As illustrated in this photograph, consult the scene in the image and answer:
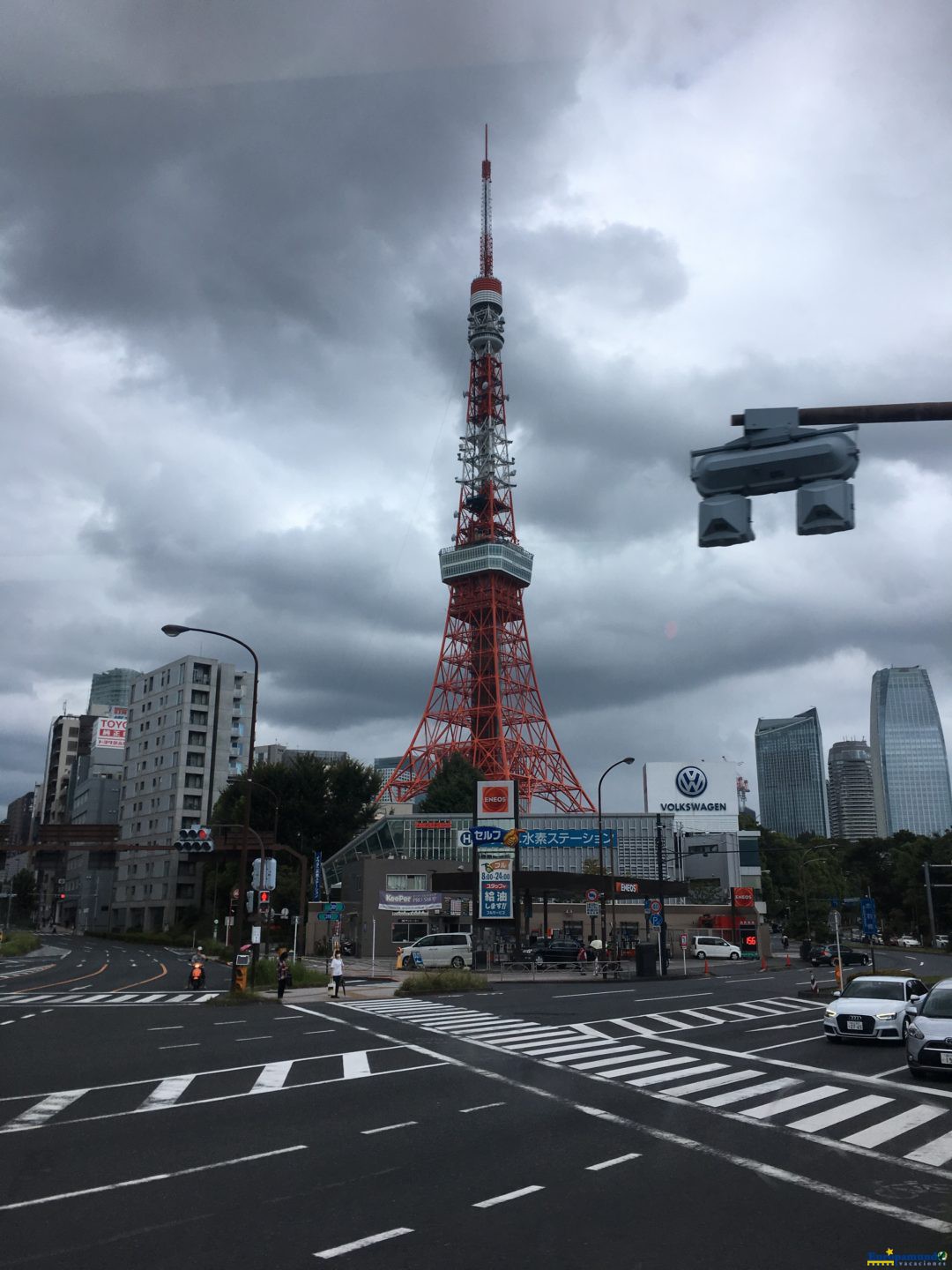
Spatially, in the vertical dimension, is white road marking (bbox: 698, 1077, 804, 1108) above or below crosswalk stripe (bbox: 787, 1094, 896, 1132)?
below

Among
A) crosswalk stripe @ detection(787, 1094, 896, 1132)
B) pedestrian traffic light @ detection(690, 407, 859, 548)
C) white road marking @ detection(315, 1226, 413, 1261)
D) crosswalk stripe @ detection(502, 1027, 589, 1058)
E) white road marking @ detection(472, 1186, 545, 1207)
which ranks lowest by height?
crosswalk stripe @ detection(502, 1027, 589, 1058)

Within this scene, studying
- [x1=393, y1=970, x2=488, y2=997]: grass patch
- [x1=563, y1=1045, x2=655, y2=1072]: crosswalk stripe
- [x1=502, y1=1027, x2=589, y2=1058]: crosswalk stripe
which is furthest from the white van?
[x1=563, y1=1045, x2=655, y2=1072]: crosswalk stripe

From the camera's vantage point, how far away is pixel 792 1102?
13500mm

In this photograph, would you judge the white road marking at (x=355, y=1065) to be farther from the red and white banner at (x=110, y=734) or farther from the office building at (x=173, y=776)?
the red and white banner at (x=110, y=734)

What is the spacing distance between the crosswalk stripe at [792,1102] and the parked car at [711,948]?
48.4 metres

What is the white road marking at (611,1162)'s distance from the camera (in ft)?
32.3

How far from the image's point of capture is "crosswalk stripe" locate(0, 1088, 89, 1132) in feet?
38.8

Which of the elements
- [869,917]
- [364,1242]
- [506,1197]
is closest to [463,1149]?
[506,1197]

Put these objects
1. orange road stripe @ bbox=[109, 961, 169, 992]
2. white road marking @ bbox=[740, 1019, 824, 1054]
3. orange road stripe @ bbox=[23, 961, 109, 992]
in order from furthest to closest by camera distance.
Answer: orange road stripe @ bbox=[109, 961, 169, 992] → orange road stripe @ bbox=[23, 961, 109, 992] → white road marking @ bbox=[740, 1019, 824, 1054]

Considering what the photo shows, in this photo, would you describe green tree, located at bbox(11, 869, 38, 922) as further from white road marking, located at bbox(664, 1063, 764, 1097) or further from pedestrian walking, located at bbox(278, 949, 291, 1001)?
white road marking, located at bbox(664, 1063, 764, 1097)

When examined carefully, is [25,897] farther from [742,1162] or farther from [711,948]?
[742,1162]

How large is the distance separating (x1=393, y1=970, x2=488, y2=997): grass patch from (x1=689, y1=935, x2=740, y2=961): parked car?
2901cm

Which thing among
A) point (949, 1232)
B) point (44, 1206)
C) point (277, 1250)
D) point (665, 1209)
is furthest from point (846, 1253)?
point (44, 1206)

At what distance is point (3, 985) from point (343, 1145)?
31354 millimetres
